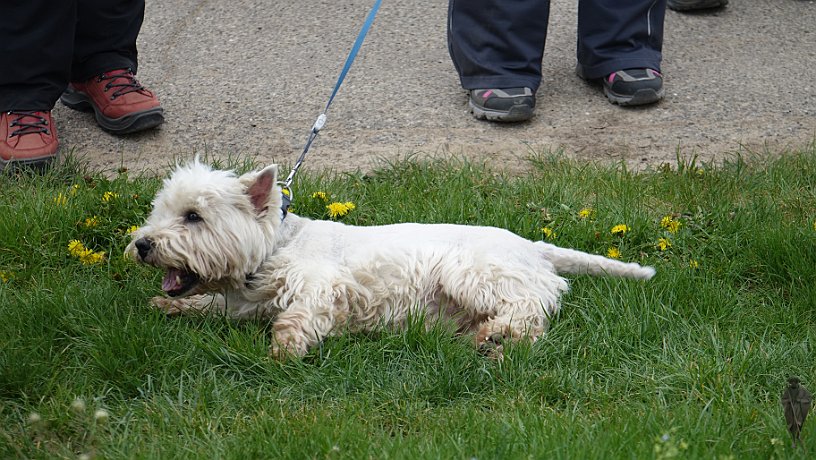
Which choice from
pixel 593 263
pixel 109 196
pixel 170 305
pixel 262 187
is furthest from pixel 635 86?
pixel 170 305

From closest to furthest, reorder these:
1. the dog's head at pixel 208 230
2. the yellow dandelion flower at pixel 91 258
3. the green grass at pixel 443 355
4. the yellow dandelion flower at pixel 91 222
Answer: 1. the green grass at pixel 443 355
2. the dog's head at pixel 208 230
3. the yellow dandelion flower at pixel 91 258
4. the yellow dandelion flower at pixel 91 222

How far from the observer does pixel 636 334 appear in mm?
3984

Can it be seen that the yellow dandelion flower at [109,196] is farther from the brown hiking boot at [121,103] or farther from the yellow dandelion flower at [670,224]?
the yellow dandelion flower at [670,224]

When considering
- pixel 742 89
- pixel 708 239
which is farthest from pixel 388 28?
pixel 708 239

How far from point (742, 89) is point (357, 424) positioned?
4.72 metres

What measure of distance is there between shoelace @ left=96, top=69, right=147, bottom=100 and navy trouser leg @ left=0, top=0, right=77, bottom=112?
0.35 metres

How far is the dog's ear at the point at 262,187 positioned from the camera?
12.9ft

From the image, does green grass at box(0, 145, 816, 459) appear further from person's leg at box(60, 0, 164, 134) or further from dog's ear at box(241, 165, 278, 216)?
person's leg at box(60, 0, 164, 134)

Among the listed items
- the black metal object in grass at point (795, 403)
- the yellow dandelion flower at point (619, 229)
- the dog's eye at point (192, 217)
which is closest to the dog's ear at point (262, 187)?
the dog's eye at point (192, 217)

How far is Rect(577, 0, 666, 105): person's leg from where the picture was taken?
6.39m

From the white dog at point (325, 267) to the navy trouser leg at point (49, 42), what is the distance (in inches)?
75.6

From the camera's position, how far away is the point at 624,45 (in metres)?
6.48

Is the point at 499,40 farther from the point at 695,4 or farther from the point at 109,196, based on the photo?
the point at 109,196

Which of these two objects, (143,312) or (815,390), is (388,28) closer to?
(143,312)
